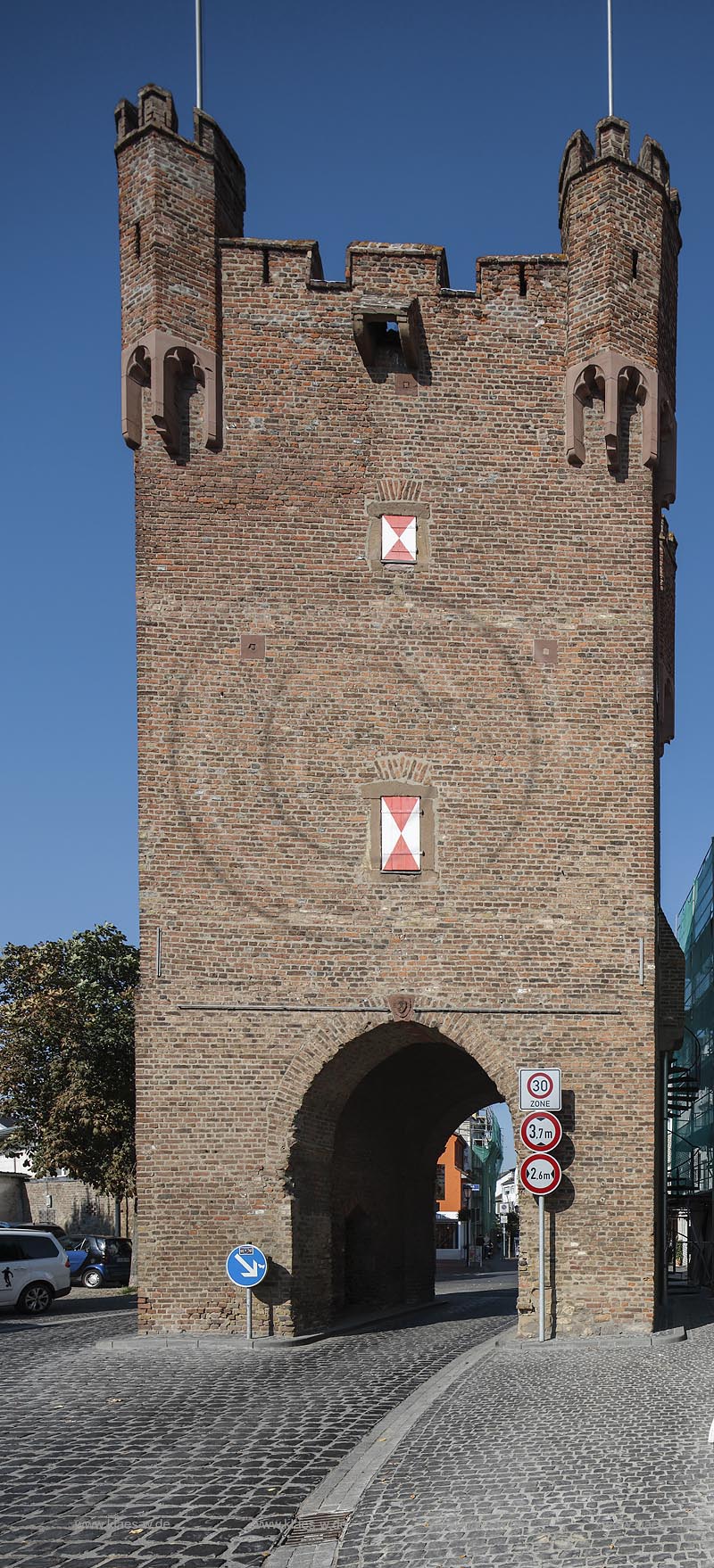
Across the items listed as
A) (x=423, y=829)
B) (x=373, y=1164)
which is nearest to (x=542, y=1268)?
(x=423, y=829)

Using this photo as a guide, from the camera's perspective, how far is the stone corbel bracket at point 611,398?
66.2ft

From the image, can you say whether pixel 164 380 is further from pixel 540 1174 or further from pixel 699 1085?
pixel 699 1085

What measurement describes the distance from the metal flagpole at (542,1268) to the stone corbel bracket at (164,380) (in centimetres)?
1064

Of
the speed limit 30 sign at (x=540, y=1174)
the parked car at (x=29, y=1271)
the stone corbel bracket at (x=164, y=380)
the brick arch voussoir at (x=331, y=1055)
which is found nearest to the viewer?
the speed limit 30 sign at (x=540, y=1174)

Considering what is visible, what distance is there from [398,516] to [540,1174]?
28.3 feet

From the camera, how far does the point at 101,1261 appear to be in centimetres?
3747

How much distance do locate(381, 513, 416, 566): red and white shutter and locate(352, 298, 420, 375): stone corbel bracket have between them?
227 centimetres

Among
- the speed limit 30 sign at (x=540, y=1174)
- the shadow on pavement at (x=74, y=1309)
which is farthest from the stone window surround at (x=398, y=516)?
the shadow on pavement at (x=74, y=1309)

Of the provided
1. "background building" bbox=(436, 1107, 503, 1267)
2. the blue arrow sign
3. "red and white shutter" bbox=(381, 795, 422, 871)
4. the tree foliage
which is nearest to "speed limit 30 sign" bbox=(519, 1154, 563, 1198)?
the blue arrow sign

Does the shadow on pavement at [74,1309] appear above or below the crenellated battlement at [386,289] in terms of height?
below

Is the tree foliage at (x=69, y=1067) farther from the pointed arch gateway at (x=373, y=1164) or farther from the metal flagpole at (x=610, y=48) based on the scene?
the metal flagpole at (x=610, y=48)

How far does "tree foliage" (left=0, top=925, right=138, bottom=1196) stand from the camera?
32.9 metres

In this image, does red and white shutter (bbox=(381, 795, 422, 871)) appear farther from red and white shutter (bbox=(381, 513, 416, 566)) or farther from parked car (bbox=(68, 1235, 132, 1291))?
parked car (bbox=(68, 1235, 132, 1291))

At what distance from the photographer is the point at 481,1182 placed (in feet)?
329
